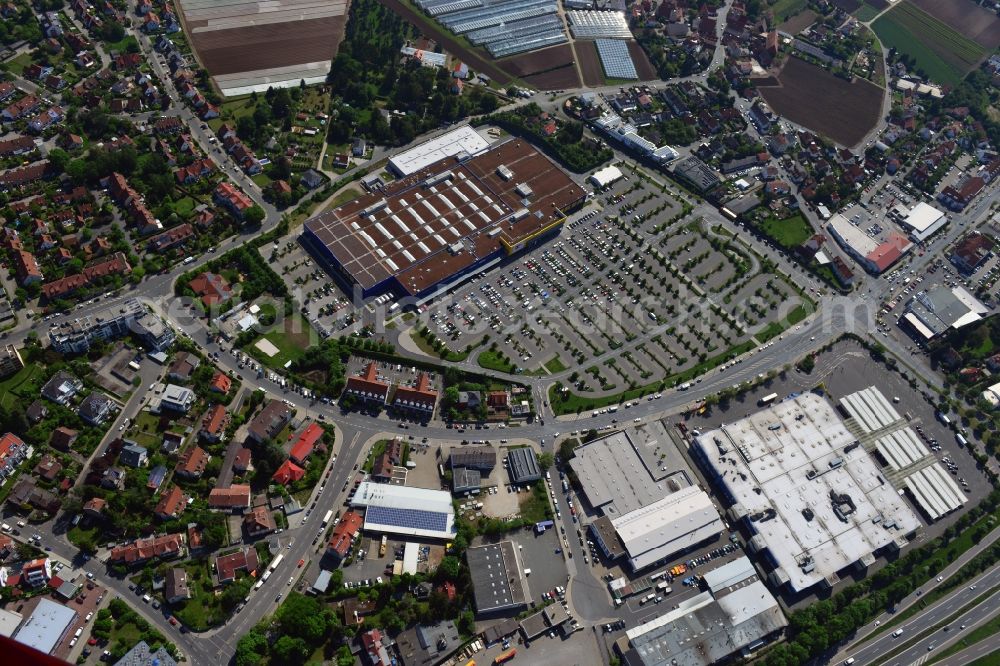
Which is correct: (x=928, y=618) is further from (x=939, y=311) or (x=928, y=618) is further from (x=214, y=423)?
(x=214, y=423)

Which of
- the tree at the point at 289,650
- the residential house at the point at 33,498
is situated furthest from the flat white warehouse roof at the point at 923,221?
the residential house at the point at 33,498

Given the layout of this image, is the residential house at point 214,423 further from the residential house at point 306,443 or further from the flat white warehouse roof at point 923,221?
the flat white warehouse roof at point 923,221

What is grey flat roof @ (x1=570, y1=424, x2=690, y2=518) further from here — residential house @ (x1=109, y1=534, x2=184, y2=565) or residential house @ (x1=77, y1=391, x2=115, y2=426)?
residential house @ (x1=77, y1=391, x2=115, y2=426)

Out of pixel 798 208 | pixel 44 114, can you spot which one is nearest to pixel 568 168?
pixel 798 208

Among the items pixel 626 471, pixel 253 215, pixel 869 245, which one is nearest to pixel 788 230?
pixel 869 245

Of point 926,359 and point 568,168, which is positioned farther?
point 568,168

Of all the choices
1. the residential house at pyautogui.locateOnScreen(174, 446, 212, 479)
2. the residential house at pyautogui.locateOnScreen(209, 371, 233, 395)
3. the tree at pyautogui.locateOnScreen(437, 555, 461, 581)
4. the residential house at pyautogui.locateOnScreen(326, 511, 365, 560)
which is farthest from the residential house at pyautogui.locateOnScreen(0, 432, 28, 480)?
the tree at pyautogui.locateOnScreen(437, 555, 461, 581)

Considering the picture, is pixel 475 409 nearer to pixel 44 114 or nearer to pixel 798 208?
pixel 798 208
